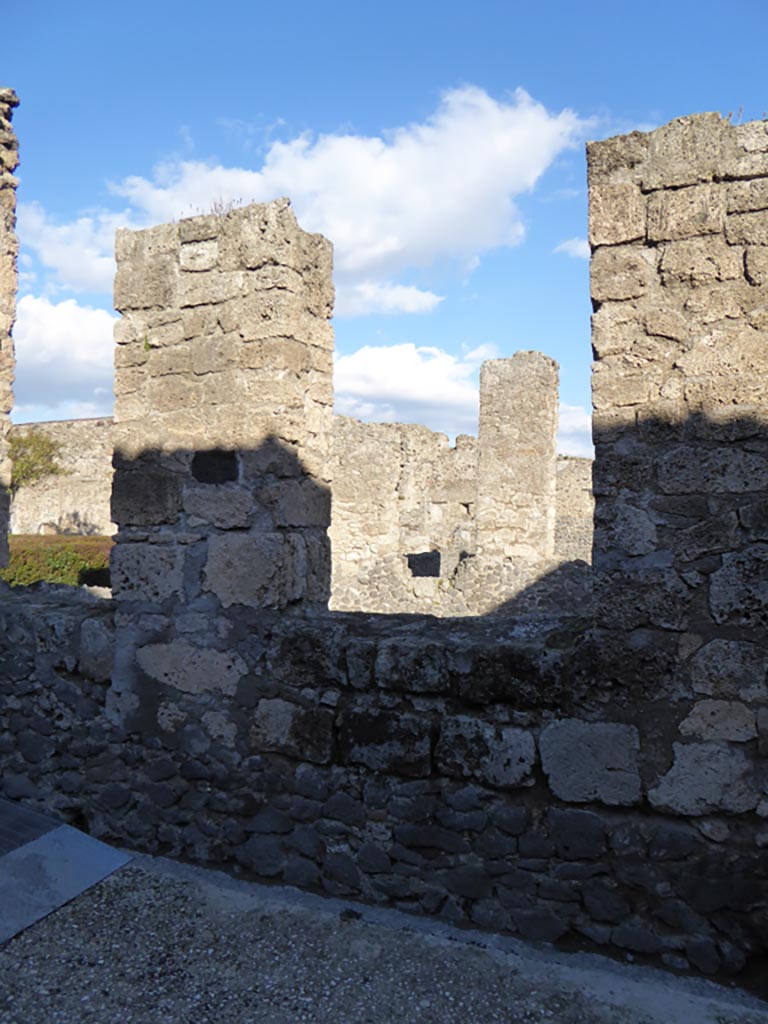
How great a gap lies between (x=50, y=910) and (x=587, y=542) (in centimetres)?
1179

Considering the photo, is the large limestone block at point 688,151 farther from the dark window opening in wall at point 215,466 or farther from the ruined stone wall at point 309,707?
the dark window opening in wall at point 215,466

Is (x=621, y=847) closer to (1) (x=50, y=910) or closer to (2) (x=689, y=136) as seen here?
(1) (x=50, y=910)

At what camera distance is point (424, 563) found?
41.3 feet

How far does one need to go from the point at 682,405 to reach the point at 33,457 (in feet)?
72.7

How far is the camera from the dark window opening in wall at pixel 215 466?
138 inches

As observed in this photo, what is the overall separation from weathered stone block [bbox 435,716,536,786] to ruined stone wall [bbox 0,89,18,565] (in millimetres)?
3130

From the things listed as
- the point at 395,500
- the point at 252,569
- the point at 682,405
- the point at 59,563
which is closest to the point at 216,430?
the point at 252,569

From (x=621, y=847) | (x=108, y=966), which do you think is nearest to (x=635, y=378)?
(x=621, y=847)

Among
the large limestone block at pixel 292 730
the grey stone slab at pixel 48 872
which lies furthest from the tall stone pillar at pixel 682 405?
the grey stone slab at pixel 48 872

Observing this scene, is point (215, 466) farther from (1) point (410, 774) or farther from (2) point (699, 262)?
(2) point (699, 262)

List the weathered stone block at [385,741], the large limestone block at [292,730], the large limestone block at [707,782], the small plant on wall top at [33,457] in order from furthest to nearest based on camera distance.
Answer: the small plant on wall top at [33,457] → the large limestone block at [292,730] → the weathered stone block at [385,741] → the large limestone block at [707,782]

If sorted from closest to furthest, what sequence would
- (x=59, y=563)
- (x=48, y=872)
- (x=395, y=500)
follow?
1. (x=48, y=872)
2. (x=59, y=563)
3. (x=395, y=500)

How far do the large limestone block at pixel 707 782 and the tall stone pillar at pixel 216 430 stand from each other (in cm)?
168

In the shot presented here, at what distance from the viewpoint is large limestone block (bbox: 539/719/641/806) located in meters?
2.78
